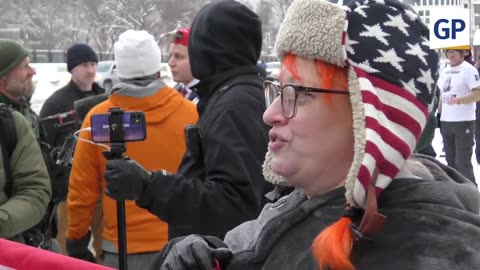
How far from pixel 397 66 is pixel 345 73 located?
0.34ft

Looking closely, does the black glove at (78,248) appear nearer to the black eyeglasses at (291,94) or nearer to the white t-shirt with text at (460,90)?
the black eyeglasses at (291,94)

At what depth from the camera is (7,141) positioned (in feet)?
11.8

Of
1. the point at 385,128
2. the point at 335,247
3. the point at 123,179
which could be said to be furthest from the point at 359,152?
the point at 123,179

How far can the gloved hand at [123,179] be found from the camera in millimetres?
2717

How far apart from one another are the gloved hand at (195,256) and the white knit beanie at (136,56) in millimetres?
2429

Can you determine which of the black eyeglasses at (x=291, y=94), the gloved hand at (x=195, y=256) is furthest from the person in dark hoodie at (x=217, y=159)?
the black eyeglasses at (x=291, y=94)

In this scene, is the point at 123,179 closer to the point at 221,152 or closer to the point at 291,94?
the point at 221,152

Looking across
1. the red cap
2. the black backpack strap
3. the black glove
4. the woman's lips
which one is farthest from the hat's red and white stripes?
the red cap

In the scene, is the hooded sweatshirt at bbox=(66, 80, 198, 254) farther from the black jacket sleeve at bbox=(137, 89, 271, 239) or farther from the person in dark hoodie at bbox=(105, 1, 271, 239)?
the black jacket sleeve at bbox=(137, 89, 271, 239)

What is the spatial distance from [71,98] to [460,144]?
5.31 metres

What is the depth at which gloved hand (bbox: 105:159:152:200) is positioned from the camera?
272cm

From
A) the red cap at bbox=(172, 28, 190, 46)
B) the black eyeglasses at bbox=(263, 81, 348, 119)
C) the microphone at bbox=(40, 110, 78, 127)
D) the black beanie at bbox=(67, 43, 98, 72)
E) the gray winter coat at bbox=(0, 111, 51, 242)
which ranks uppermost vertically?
the black eyeglasses at bbox=(263, 81, 348, 119)

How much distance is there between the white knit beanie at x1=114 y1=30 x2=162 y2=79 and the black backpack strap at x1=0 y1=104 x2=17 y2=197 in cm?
64

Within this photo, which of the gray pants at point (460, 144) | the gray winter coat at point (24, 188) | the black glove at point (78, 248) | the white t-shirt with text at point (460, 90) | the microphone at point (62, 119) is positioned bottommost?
the gray pants at point (460, 144)
